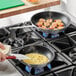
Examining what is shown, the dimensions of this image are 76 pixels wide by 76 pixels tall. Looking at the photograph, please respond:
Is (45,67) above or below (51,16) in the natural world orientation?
below

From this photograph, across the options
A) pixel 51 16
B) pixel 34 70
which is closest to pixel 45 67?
pixel 34 70

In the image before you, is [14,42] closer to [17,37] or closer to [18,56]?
[17,37]

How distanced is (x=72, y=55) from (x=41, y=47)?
0.17 metres

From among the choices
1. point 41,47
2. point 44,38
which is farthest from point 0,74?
point 44,38

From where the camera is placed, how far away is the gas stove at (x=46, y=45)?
1408mm

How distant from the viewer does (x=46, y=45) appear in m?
1.61

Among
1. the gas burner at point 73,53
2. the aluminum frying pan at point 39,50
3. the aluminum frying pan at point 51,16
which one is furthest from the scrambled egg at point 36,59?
the aluminum frying pan at point 51,16

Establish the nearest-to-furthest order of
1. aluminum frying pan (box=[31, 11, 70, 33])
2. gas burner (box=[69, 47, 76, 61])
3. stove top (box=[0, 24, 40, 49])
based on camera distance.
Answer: gas burner (box=[69, 47, 76, 61]) < stove top (box=[0, 24, 40, 49]) < aluminum frying pan (box=[31, 11, 70, 33])

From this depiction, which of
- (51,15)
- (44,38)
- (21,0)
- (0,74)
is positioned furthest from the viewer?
(21,0)

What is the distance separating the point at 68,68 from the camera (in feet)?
4.68

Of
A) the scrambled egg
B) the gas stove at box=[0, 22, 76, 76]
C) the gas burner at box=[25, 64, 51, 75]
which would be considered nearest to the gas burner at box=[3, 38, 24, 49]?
the gas stove at box=[0, 22, 76, 76]

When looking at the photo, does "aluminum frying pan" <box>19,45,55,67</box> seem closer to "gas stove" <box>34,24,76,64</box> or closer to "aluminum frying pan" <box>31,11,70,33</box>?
"gas stove" <box>34,24,76,64</box>

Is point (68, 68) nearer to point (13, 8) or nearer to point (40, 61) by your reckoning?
point (40, 61)

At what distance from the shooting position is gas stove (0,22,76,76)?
4.62 ft
